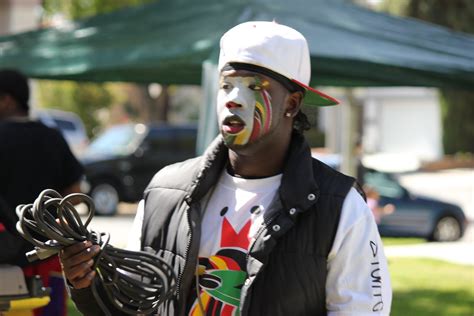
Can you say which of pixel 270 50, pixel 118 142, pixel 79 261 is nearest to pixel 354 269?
pixel 270 50

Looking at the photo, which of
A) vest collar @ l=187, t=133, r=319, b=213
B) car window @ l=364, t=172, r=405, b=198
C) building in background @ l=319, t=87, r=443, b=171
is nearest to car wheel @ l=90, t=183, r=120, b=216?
car window @ l=364, t=172, r=405, b=198

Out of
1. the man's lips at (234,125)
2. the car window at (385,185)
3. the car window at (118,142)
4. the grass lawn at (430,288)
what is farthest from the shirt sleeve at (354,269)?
the car window at (118,142)

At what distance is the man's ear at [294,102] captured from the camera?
10.0 ft

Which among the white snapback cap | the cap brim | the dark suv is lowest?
the dark suv

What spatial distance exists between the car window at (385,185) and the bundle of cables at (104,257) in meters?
13.6

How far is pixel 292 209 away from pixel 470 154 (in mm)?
34624

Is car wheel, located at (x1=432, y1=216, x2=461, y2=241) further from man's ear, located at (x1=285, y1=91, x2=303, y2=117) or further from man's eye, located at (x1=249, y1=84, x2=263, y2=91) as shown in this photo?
man's eye, located at (x1=249, y1=84, x2=263, y2=91)

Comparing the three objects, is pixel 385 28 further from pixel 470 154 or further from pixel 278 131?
pixel 470 154

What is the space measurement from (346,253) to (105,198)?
17693mm

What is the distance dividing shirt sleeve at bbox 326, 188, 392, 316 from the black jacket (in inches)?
0.9

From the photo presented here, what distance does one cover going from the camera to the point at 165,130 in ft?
69.2

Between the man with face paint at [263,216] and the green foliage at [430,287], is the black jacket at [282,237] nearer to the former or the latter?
the man with face paint at [263,216]

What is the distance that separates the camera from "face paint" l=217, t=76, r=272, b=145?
117 inches

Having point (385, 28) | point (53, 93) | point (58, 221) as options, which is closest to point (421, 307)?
point (385, 28)
